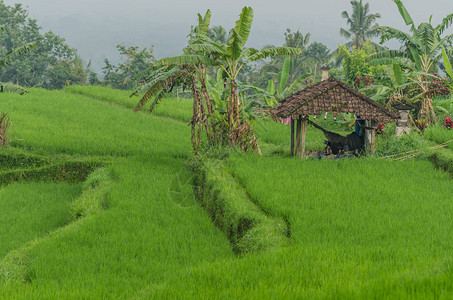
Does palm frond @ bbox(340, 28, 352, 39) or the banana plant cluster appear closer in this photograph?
the banana plant cluster

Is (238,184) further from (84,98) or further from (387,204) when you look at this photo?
(84,98)

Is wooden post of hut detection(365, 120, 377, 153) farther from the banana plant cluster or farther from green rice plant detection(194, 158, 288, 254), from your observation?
green rice plant detection(194, 158, 288, 254)

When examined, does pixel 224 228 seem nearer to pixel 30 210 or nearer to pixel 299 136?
pixel 299 136

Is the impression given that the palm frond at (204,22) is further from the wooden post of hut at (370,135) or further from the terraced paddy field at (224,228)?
the wooden post of hut at (370,135)

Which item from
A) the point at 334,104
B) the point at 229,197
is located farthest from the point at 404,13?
the point at 229,197

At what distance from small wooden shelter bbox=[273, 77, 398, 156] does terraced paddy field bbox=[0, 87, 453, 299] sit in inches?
30.3

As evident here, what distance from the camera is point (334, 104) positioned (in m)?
8.14

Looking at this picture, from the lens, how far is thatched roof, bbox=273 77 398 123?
7980 mm

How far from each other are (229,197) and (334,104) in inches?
130

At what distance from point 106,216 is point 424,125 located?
27.8 ft

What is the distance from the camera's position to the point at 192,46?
777 centimetres

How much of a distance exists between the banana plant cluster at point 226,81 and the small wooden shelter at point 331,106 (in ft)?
2.90

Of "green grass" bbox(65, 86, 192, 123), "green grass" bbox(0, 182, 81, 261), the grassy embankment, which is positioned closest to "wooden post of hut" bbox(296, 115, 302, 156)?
the grassy embankment

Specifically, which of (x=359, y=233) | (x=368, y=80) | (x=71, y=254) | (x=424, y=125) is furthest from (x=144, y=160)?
(x=368, y=80)
